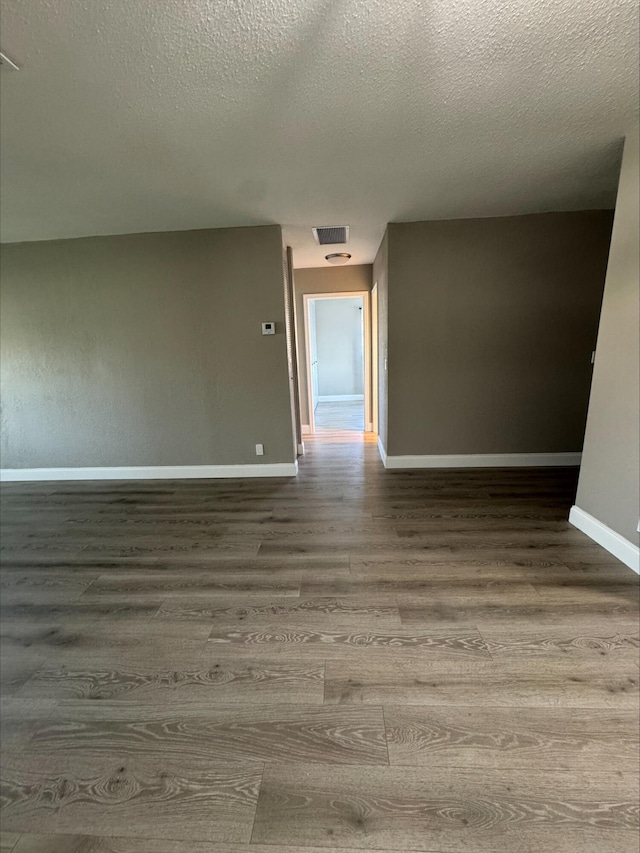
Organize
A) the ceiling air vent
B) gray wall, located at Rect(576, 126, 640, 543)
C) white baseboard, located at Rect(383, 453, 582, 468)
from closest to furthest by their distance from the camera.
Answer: gray wall, located at Rect(576, 126, 640, 543) < the ceiling air vent < white baseboard, located at Rect(383, 453, 582, 468)

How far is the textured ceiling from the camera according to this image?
126 centimetres

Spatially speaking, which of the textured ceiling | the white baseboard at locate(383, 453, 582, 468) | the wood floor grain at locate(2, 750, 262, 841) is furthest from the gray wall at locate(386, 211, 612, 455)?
the wood floor grain at locate(2, 750, 262, 841)

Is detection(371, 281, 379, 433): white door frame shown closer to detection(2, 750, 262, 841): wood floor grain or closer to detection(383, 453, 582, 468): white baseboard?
detection(383, 453, 582, 468): white baseboard

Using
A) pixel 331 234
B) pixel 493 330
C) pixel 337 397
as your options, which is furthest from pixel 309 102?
pixel 337 397

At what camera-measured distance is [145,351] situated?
11.7ft

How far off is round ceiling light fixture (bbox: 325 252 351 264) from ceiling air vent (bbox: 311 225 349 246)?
450 mm

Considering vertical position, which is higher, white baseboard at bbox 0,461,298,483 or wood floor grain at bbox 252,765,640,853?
white baseboard at bbox 0,461,298,483

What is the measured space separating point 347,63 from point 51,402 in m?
4.00

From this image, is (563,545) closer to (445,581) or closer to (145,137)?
(445,581)

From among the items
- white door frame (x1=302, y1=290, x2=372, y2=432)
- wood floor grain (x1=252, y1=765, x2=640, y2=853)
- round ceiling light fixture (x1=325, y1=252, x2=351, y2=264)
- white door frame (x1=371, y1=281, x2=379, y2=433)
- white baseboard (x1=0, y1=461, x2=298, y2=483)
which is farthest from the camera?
white door frame (x1=302, y1=290, x2=372, y2=432)

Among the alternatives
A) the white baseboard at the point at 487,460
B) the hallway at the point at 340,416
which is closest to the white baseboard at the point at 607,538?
the white baseboard at the point at 487,460

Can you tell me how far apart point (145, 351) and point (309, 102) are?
2.72 m

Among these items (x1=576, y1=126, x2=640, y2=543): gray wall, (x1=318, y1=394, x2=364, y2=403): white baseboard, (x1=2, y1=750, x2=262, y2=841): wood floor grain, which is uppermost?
(x1=576, y1=126, x2=640, y2=543): gray wall

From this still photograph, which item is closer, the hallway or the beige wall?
the beige wall
